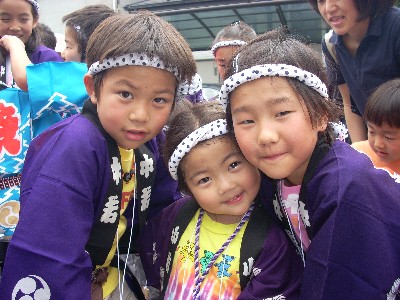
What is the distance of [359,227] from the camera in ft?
4.42

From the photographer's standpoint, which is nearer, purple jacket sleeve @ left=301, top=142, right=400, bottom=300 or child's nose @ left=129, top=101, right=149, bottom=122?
purple jacket sleeve @ left=301, top=142, right=400, bottom=300

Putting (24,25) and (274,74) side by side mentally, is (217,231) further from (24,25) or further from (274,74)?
(24,25)

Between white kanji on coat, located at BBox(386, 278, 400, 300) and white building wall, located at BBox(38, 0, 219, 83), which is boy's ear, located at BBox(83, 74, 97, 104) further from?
white building wall, located at BBox(38, 0, 219, 83)

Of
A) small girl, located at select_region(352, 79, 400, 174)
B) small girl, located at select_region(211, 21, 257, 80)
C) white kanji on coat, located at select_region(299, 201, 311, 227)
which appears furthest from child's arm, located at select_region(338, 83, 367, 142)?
white kanji on coat, located at select_region(299, 201, 311, 227)

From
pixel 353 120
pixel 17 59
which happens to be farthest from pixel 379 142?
pixel 17 59

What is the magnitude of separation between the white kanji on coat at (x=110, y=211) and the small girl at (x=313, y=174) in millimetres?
534

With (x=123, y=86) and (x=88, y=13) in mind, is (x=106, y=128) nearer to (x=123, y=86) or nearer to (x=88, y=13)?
(x=123, y=86)

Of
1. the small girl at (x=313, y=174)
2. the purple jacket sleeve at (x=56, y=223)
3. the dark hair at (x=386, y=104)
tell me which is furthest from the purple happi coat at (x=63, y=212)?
the dark hair at (x=386, y=104)

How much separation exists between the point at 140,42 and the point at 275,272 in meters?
0.97

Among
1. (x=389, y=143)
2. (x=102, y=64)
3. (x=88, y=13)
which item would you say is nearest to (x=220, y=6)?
(x=88, y=13)

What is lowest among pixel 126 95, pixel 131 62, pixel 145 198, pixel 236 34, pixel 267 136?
pixel 145 198

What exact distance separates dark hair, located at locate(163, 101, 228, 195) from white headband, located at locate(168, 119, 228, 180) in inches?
1.4

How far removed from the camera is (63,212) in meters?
1.43

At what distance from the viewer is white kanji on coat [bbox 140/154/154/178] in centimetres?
194
